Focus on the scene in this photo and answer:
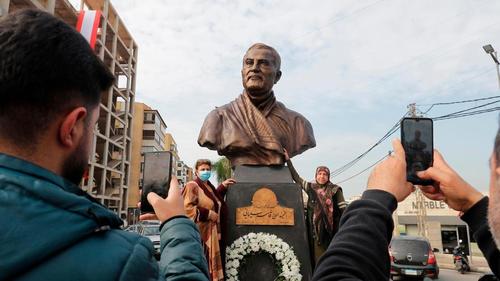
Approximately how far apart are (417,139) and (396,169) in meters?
0.21

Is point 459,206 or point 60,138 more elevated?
point 60,138

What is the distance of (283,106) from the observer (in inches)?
198

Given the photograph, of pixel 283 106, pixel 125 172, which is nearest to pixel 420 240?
pixel 283 106

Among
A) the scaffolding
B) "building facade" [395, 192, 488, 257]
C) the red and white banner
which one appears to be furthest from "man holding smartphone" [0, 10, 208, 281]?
the scaffolding

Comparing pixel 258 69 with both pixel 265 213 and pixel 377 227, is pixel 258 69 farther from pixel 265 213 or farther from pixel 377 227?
pixel 377 227

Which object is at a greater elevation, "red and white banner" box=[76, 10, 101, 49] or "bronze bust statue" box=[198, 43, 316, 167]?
"red and white banner" box=[76, 10, 101, 49]

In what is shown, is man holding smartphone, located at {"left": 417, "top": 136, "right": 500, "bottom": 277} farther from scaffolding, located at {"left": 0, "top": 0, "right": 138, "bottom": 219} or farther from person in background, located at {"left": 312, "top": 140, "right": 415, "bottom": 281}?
scaffolding, located at {"left": 0, "top": 0, "right": 138, "bottom": 219}

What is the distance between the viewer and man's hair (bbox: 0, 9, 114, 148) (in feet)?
3.12

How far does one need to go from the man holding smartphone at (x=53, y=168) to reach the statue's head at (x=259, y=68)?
350 cm

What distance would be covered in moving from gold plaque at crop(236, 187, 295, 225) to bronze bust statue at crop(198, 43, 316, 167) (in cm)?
50

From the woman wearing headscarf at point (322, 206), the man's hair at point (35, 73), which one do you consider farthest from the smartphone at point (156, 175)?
the woman wearing headscarf at point (322, 206)

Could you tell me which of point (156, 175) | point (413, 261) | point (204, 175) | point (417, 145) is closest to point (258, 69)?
point (204, 175)

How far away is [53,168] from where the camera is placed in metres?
1.01

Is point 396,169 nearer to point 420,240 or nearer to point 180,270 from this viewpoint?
point 180,270
